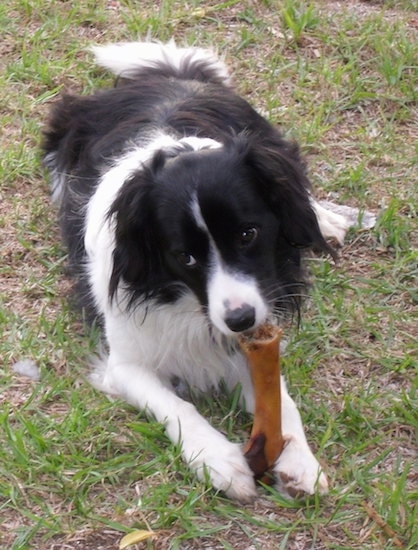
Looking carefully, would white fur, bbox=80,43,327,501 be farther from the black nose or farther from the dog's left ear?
the dog's left ear

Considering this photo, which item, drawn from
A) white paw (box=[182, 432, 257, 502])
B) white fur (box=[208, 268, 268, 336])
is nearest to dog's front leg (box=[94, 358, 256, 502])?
white paw (box=[182, 432, 257, 502])

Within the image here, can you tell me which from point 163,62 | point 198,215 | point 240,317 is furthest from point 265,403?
point 163,62

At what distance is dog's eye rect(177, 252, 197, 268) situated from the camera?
10.5ft

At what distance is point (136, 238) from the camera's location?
3.37m

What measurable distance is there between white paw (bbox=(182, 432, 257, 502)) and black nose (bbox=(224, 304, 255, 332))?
40 cm

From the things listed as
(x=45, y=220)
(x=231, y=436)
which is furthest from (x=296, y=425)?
(x=45, y=220)

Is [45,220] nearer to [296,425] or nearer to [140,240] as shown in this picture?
[140,240]

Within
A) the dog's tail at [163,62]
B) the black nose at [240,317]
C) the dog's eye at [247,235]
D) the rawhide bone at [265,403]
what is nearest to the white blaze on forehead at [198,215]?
the dog's eye at [247,235]

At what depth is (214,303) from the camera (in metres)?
3.17

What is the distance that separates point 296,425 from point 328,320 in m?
0.71

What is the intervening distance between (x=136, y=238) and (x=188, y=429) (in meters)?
0.62

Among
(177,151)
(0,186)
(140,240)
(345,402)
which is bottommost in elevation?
(0,186)

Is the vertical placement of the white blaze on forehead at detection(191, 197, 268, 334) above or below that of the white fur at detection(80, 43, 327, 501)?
above

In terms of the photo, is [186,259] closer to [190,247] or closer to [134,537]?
[190,247]
